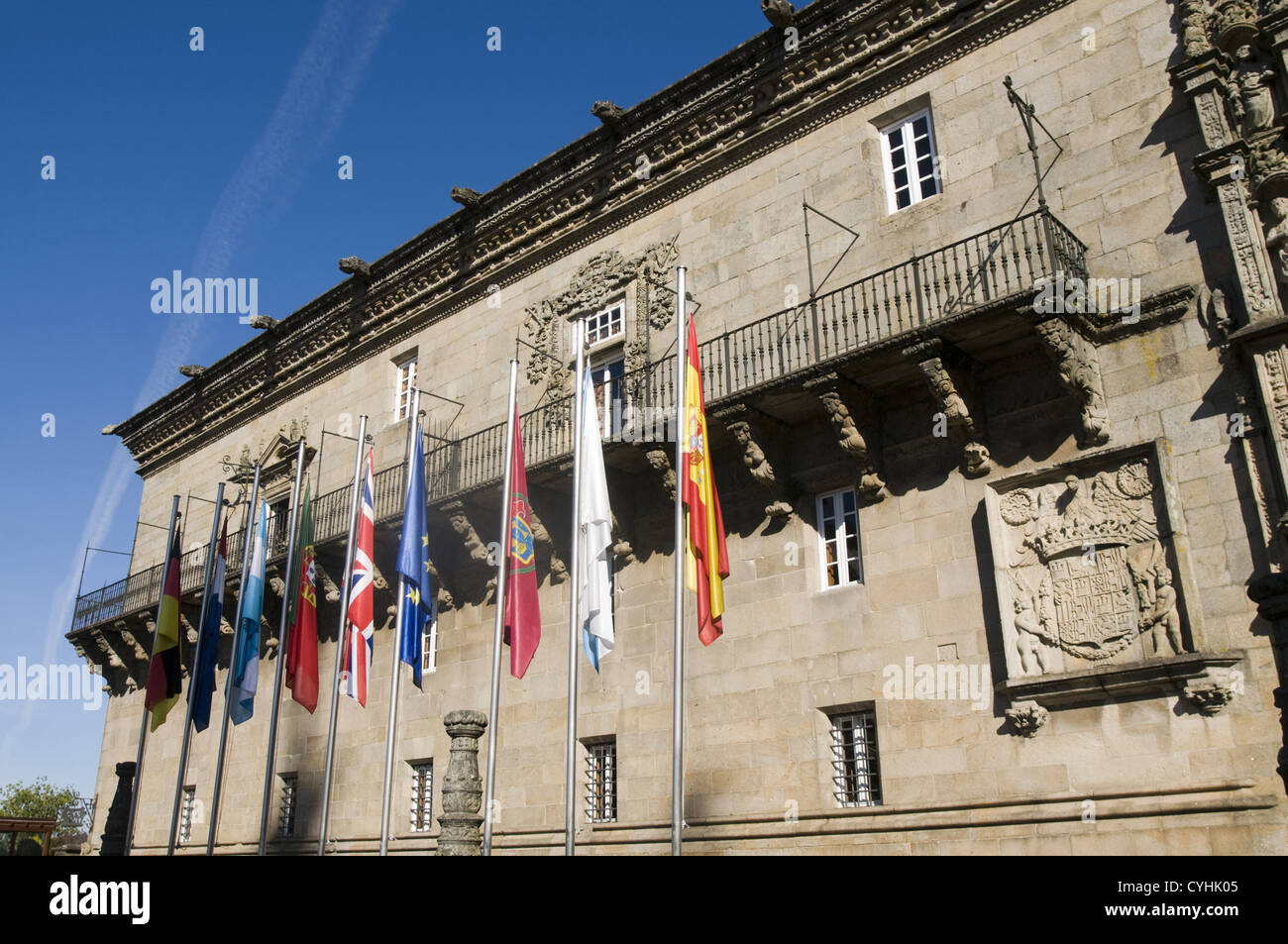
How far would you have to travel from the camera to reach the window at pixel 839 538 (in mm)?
14353

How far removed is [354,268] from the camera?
23.8 metres

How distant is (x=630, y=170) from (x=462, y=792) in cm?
1190

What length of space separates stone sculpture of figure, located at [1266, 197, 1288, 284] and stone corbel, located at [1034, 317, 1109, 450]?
83.1 inches

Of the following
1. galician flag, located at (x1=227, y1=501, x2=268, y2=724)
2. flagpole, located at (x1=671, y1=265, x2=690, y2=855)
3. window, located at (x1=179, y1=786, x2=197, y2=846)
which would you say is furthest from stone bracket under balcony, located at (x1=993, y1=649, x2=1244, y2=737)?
window, located at (x1=179, y1=786, x2=197, y2=846)

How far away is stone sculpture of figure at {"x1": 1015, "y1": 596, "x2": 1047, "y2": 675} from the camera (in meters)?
12.0

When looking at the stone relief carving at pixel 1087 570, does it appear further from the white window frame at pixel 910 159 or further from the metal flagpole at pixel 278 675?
the metal flagpole at pixel 278 675

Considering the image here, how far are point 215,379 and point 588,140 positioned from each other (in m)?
14.7

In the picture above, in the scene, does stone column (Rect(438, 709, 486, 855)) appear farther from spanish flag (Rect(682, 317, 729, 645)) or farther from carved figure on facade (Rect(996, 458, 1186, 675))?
carved figure on facade (Rect(996, 458, 1186, 675))

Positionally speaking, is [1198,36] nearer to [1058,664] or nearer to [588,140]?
[1058,664]

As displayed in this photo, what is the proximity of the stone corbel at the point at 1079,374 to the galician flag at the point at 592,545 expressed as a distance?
5.58m

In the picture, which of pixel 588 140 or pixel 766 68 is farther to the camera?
pixel 588 140

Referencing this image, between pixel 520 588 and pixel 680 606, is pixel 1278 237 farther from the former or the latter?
pixel 520 588
